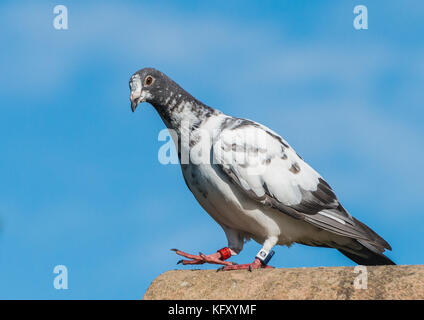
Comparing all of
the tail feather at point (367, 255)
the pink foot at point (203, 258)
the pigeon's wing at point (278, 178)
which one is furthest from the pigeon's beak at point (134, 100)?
the tail feather at point (367, 255)

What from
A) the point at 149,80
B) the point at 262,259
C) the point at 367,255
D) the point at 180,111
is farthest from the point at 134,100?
the point at 367,255

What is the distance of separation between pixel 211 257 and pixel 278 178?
1.69 meters

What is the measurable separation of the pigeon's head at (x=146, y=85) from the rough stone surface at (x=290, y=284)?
2874mm

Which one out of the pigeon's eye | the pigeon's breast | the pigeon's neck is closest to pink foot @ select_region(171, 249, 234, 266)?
the pigeon's breast

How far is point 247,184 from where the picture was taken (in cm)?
922

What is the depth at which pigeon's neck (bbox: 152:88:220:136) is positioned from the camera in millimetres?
9758

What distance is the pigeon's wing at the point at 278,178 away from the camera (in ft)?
30.5

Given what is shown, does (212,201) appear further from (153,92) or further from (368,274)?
(368,274)

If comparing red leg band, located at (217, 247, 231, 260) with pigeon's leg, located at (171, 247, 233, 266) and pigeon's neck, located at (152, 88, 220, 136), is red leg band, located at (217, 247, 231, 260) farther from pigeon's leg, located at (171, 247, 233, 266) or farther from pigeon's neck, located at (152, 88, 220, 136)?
pigeon's neck, located at (152, 88, 220, 136)

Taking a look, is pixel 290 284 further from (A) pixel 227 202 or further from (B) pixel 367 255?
(B) pixel 367 255

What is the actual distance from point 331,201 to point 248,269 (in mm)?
2205

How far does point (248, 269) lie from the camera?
8.72 metres

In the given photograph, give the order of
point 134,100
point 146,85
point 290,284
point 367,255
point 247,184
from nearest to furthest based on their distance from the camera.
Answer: point 290,284 → point 247,184 → point 134,100 → point 146,85 → point 367,255
